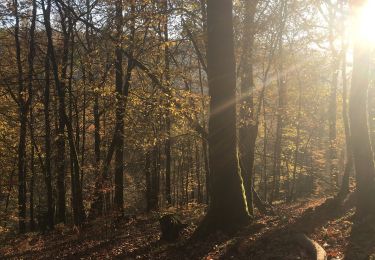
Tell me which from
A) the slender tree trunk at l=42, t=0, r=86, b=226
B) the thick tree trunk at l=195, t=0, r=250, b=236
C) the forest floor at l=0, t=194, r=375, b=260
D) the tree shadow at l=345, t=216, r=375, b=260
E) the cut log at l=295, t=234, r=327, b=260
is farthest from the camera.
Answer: the slender tree trunk at l=42, t=0, r=86, b=226

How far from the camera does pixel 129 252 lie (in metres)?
11.2

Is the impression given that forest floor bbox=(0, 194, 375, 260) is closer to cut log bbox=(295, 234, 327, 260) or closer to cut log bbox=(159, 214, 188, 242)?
cut log bbox=(295, 234, 327, 260)

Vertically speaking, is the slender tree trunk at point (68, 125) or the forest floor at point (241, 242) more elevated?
the slender tree trunk at point (68, 125)

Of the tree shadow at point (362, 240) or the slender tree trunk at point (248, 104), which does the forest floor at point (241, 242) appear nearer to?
the tree shadow at point (362, 240)

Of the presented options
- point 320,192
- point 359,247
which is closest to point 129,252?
point 359,247

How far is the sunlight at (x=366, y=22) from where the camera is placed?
11227 millimetres

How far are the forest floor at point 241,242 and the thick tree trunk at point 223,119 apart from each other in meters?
0.73

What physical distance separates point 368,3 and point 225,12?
3.70 metres

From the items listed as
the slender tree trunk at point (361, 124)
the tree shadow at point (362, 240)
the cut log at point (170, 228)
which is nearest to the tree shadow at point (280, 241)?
the tree shadow at point (362, 240)

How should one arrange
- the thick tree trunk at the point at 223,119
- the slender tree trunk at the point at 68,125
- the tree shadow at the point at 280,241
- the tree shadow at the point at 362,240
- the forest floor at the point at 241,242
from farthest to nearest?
1. the slender tree trunk at the point at 68,125
2. the thick tree trunk at the point at 223,119
3. the forest floor at the point at 241,242
4. the tree shadow at the point at 280,241
5. the tree shadow at the point at 362,240

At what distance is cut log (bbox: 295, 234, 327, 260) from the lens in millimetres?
7614

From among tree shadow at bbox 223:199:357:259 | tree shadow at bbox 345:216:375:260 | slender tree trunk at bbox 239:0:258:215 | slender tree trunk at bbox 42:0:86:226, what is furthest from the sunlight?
slender tree trunk at bbox 42:0:86:226

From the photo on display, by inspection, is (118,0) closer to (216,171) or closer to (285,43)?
(216,171)

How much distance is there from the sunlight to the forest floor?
14.9 feet
